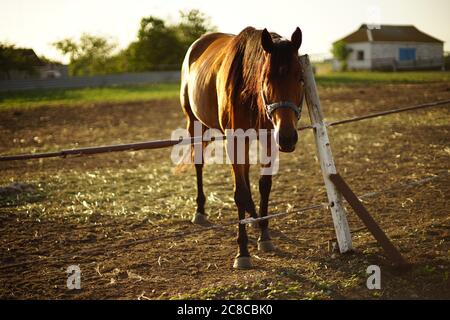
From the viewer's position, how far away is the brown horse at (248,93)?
299cm

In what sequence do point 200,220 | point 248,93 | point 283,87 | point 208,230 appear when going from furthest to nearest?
1. point 200,220
2. point 208,230
3. point 248,93
4. point 283,87

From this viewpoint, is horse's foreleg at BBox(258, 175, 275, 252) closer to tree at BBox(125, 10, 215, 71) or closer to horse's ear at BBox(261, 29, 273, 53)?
horse's ear at BBox(261, 29, 273, 53)

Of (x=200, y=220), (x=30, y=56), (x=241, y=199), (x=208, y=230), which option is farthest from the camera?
(x=30, y=56)

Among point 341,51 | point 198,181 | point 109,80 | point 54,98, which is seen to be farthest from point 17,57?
point 341,51

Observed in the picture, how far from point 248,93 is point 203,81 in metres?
1.32

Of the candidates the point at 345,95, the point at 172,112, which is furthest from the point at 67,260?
the point at 345,95

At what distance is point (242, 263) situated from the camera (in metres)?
3.63

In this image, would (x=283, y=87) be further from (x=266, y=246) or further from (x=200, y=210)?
(x=200, y=210)

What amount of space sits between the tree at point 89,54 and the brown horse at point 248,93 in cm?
3424

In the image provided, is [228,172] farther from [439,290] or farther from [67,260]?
[439,290]

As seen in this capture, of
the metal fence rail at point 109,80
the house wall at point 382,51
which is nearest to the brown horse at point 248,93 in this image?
the metal fence rail at point 109,80

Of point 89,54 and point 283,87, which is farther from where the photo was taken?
point 89,54

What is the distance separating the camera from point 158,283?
337cm
